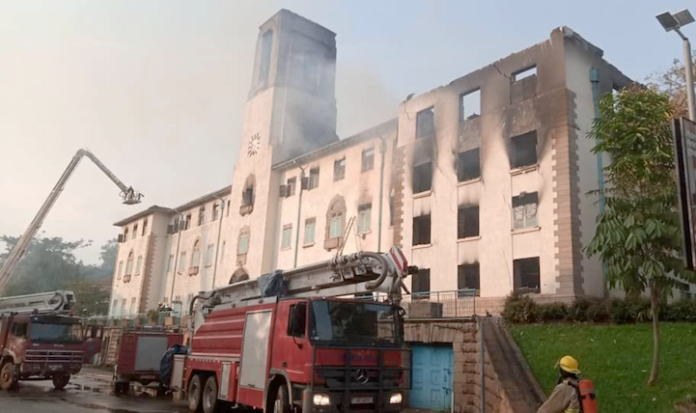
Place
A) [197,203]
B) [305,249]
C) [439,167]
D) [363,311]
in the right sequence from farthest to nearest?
1. [197,203]
2. [305,249]
3. [439,167]
4. [363,311]

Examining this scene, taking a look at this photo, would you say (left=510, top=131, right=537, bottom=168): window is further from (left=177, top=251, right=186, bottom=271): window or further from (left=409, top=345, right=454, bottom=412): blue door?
(left=177, top=251, right=186, bottom=271): window

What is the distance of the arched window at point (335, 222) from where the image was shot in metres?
29.8

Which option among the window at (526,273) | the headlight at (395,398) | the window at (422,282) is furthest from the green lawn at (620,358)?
the window at (422,282)

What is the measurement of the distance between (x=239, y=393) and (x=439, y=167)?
1550cm

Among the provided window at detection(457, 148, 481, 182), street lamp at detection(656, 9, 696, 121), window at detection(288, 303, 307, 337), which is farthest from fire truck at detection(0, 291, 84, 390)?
street lamp at detection(656, 9, 696, 121)

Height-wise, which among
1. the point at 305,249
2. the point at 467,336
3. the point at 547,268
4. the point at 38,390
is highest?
the point at 305,249

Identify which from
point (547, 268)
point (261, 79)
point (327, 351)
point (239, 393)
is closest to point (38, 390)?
point (239, 393)

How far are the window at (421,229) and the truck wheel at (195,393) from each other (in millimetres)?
12978

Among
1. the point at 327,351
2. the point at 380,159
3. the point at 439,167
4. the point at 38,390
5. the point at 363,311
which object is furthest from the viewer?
the point at 380,159

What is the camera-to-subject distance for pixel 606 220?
12.8 metres

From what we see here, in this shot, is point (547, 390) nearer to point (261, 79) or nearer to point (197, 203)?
point (261, 79)

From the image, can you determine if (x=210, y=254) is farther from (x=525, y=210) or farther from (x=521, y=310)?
(x=521, y=310)

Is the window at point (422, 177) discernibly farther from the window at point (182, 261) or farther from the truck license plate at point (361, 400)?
the window at point (182, 261)

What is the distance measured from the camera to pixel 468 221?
23406 millimetres
